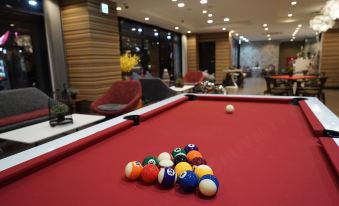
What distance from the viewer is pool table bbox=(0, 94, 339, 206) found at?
892mm

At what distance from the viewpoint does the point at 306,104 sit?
7.54ft

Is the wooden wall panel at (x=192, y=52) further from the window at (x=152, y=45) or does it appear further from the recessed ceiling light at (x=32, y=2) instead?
the recessed ceiling light at (x=32, y=2)

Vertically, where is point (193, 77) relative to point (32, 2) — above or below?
below

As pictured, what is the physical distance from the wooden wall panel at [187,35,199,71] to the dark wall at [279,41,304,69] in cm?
1059

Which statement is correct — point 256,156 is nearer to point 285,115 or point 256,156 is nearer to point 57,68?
point 285,115

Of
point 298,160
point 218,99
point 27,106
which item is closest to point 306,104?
point 218,99

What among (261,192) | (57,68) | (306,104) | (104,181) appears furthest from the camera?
(57,68)

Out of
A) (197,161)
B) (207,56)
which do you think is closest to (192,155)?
(197,161)

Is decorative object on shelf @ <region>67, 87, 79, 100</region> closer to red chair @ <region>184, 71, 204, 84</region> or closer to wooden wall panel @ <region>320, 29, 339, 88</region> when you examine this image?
red chair @ <region>184, 71, 204, 84</region>

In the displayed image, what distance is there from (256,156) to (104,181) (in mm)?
785

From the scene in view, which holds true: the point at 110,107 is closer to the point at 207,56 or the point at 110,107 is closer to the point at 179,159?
the point at 179,159

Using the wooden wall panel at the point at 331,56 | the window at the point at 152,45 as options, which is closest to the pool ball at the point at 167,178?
the window at the point at 152,45

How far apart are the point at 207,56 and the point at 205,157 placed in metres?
12.5

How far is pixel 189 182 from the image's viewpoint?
913mm
